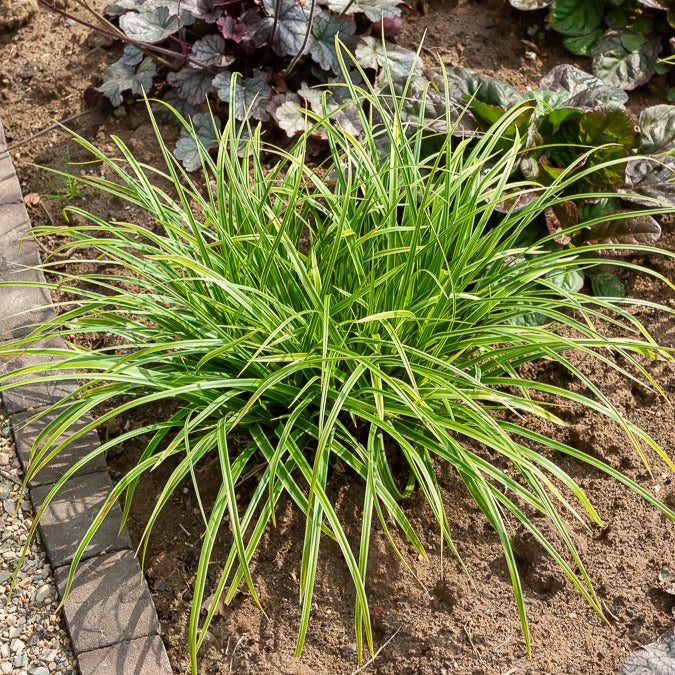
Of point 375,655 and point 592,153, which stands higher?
point 592,153

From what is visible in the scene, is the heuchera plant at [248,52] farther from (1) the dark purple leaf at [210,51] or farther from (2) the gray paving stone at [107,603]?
(2) the gray paving stone at [107,603]

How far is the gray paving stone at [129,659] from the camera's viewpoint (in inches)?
81.9

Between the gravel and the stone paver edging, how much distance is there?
0.04 m

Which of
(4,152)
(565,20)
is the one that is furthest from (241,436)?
(565,20)

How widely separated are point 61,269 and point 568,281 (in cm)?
172

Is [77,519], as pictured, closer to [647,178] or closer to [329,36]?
[329,36]

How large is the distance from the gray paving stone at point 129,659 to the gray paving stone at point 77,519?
268 millimetres

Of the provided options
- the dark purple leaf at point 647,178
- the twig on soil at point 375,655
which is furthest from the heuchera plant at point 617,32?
the twig on soil at point 375,655

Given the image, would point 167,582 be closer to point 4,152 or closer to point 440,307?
point 440,307

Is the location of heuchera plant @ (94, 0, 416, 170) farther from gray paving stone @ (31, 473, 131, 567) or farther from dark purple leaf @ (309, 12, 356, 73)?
gray paving stone @ (31, 473, 131, 567)

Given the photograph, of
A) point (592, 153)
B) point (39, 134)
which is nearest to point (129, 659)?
point (39, 134)

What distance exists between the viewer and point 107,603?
219cm

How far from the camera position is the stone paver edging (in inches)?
83.1

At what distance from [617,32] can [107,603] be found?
9.32 ft
